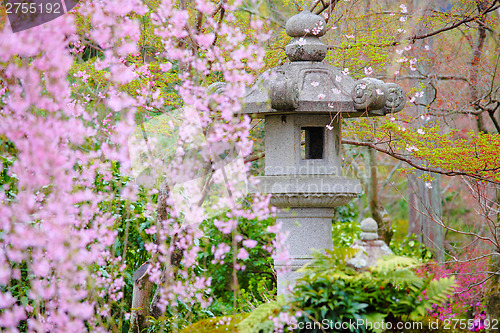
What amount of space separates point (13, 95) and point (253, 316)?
220cm

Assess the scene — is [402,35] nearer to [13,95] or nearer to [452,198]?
[13,95]

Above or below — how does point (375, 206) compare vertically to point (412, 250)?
above

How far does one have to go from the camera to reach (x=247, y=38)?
250 inches

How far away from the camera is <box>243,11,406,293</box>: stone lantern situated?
4.04 m

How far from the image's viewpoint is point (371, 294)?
311cm

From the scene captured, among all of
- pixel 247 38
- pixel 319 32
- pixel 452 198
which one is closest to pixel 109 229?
pixel 319 32

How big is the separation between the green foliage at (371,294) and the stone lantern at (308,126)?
0.83 metres

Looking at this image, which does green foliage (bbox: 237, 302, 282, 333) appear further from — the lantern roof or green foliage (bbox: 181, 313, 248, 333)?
the lantern roof

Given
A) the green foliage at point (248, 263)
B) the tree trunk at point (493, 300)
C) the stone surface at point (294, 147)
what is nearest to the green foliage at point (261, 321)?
the stone surface at point (294, 147)

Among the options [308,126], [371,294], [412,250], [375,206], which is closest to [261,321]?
[371,294]

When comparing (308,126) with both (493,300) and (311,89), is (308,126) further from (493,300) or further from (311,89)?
(493,300)

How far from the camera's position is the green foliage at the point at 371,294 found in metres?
3.05

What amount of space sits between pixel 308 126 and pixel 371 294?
170 cm
